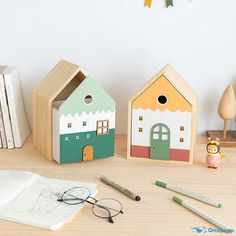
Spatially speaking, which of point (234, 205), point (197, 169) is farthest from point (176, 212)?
point (197, 169)

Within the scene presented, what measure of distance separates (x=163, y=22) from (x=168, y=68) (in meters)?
0.25

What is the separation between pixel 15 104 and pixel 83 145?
27 cm

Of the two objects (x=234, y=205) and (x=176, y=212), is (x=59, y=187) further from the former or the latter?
(x=234, y=205)

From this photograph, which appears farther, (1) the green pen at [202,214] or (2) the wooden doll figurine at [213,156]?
→ (2) the wooden doll figurine at [213,156]

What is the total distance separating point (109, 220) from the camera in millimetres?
1012

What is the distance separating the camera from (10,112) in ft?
4.70

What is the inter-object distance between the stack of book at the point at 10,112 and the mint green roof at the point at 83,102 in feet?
0.71

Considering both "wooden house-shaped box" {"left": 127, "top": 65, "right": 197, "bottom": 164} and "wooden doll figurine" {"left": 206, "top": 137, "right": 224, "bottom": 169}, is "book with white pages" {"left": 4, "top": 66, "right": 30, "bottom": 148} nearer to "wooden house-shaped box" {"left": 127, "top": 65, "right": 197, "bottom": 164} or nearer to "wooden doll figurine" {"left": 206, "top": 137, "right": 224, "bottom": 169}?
"wooden house-shaped box" {"left": 127, "top": 65, "right": 197, "bottom": 164}

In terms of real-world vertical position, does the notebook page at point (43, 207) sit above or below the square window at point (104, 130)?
below

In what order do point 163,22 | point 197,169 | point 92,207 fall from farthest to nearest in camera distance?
point 163,22, point 197,169, point 92,207

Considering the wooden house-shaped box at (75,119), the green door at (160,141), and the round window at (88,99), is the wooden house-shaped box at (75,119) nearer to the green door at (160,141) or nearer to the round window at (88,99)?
the round window at (88,99)

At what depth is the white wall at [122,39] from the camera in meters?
1.52

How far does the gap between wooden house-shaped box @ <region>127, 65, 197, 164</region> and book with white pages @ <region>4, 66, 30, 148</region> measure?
0.35m

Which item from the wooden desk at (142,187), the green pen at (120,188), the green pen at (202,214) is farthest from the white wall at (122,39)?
the green pen at (202,214)
